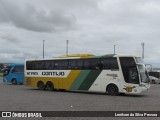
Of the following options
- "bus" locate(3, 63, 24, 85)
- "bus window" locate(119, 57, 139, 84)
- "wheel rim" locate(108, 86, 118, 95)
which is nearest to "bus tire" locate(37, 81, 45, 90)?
"wheel rim" locate(108, 86, 118, 95)

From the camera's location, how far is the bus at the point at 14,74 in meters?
40.8

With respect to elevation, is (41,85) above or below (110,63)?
below

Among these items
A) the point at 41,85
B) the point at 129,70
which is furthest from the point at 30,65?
the point at 129,70

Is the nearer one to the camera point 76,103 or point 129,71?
point 76,103

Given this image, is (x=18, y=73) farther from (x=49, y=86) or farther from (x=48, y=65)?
(x=48, y=65)

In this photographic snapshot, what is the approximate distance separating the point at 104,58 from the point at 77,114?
12.3 meters

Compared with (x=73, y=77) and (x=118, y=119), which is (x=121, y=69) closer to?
(x=73, y=77)

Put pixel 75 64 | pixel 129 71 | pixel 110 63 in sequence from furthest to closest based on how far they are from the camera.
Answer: pixel 75 64, pixel 110 63, pixel 129 71

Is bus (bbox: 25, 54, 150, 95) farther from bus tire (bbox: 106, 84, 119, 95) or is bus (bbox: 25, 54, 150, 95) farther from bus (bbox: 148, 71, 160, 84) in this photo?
bus (bbox: 148, 71, 160, 84)

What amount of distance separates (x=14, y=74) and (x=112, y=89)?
19.2 meters

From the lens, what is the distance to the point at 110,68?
2516 cm

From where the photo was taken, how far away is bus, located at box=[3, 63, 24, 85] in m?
40.8

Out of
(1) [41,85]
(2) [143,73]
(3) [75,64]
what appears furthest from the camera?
(1) [41,85]

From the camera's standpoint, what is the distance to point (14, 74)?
4144cm
